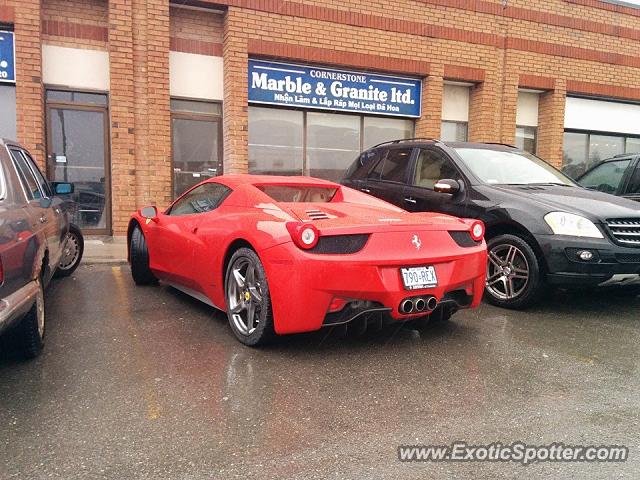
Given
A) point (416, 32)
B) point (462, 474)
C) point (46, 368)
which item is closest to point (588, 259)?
point (462, 474)

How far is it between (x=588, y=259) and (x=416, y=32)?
7702 millimetres

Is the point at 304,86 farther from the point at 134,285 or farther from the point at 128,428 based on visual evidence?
the point at 128,428

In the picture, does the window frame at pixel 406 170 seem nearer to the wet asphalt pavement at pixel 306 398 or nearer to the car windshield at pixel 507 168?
the car windshield at pixel 507 168

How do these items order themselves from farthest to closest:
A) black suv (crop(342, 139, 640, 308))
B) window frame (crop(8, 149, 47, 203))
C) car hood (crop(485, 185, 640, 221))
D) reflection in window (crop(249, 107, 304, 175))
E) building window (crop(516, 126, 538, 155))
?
building window (crop(516, 126, 538, 155)), reflection in window (crop(249, 107, 304, 175)), car hood (crop(485, 185, 640, 221)), black suv (crop(342, 139, 640, 308)), window frame (crop(8, 149, 47, 203))

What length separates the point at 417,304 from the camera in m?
3.66

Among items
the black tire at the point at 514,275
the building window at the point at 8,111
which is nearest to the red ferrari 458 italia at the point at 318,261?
the black tire at the point at 514,275

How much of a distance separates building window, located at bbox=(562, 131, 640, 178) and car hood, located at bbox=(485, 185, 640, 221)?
834 cm

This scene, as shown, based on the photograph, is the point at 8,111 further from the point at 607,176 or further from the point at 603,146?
the point at 603,146

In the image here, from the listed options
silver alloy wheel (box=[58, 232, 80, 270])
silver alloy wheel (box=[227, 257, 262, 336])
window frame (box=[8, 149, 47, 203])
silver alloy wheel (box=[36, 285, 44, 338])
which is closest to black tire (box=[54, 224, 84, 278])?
silver alloy wheel (box=[58, 232, 80, 270])

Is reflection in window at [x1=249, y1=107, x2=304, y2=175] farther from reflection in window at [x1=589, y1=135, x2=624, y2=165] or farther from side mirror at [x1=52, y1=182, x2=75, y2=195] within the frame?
reflection in window at [x1=589, y1=135, x2=624, y2=165]

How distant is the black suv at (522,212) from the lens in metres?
4.72

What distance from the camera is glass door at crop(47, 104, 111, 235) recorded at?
9.24m

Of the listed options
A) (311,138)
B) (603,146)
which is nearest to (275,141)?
(311,138)

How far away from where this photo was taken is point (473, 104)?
11.9 metres
